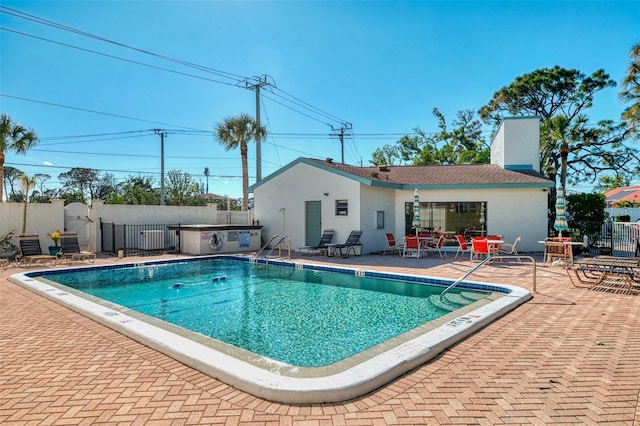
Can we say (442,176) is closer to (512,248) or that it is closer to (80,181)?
(512,248)

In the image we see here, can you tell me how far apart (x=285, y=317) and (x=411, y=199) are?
1161cm

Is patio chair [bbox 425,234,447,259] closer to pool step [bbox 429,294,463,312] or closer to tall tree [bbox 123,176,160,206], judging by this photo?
pool step [bbox 429,294,463,312]

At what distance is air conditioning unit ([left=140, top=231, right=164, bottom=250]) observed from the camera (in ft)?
57.3

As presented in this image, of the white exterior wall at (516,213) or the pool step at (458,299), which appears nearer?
the pool step at (458,299)

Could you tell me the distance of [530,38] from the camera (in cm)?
1966

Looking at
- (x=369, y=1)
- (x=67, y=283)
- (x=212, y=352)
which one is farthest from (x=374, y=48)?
(x=212, y=352)

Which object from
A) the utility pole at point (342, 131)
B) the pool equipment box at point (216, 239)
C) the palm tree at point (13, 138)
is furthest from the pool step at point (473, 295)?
the utility pole at point (342, 131)

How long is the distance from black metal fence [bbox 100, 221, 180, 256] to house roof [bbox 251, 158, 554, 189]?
16.3ft

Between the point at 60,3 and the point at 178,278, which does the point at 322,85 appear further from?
the point at 178,278

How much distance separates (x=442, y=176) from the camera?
1788 cm

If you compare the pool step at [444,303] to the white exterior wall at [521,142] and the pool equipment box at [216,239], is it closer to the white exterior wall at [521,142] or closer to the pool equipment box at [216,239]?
the pool equipment box at [216,239]

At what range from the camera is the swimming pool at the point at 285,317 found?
12.1 feet

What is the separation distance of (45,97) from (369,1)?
2345 cm

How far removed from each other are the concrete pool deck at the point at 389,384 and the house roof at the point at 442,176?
10.7 m
